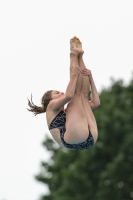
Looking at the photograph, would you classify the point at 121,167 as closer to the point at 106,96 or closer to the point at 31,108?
the point at 106,96

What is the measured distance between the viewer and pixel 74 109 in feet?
50.8

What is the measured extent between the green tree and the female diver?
3363 cm

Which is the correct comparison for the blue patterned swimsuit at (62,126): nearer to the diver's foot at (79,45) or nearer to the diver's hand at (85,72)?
the diver's hand at (85,72)

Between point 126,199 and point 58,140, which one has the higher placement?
point 58,140

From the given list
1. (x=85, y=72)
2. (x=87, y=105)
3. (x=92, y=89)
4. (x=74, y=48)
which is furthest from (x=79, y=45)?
(x=87, y=105)

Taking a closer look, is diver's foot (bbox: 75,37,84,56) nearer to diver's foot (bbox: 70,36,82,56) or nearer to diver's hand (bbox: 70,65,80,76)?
diver's foot (bbox: 70,36,82,56)

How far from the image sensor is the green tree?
164 feet

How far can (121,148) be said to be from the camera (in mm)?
50062

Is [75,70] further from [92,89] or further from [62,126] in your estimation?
[62,126]

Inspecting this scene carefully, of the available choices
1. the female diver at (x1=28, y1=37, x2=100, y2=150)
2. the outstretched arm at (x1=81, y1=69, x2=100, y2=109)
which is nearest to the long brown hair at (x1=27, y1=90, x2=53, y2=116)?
the female diver at (x1=28, y1=37, x2=100, y2=150)

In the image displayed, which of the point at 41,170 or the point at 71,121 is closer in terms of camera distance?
the point at 71,121

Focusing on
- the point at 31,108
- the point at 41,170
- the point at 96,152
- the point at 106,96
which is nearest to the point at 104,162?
the point at 96,152

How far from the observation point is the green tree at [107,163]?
4988 centimetres

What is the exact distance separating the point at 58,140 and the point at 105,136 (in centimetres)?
3455
